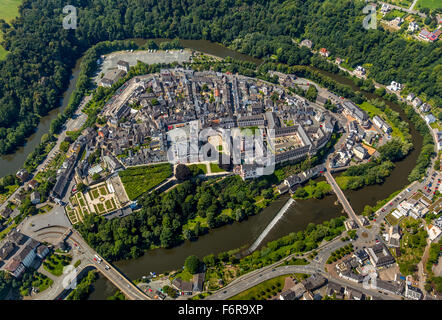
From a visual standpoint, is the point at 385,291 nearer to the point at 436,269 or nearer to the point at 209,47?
the point at 436,269

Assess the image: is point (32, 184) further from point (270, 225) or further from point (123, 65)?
point (270, 225)

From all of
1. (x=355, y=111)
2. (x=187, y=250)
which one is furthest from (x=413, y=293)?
(x=355, y=111)

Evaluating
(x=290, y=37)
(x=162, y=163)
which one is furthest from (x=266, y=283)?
(x=290, y=37)

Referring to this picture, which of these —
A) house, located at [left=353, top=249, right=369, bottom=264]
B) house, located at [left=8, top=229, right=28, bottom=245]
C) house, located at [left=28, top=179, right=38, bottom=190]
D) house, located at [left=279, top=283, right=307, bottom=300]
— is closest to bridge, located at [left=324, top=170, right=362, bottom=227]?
house, located at [left=353, top=249, right=369, bottom=264]

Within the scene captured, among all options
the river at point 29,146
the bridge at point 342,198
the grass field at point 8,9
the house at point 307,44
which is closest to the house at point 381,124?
the bridge at point 342,198

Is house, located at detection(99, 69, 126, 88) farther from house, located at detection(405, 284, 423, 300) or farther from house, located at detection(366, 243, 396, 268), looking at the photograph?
house, located at detection(405, 284, 423, 300)

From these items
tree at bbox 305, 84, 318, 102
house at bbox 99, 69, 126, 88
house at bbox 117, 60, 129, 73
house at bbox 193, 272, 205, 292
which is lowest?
house at bbox 99, 69, 126, 88
